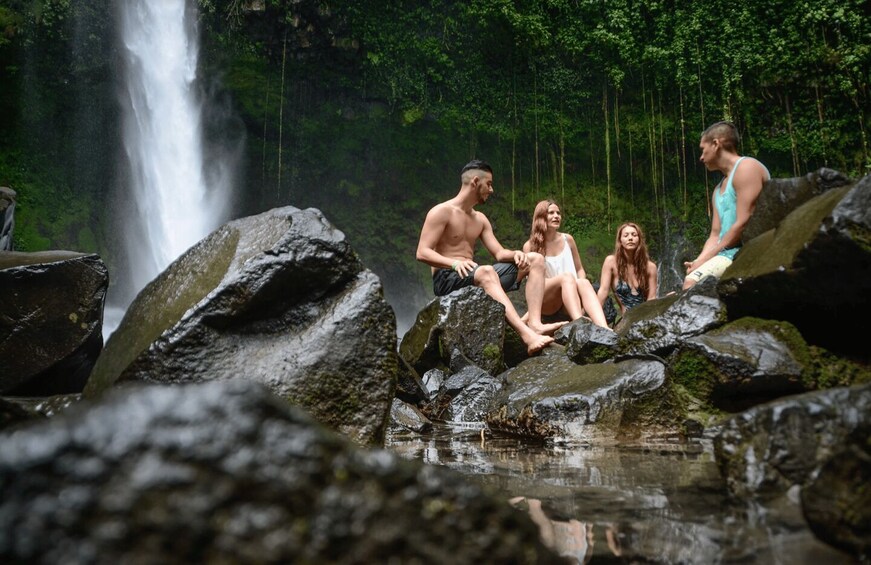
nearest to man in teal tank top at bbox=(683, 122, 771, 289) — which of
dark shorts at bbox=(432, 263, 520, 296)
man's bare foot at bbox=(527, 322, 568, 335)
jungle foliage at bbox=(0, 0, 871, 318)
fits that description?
man's bare foot at bbox=(527, 322, 568, 335)

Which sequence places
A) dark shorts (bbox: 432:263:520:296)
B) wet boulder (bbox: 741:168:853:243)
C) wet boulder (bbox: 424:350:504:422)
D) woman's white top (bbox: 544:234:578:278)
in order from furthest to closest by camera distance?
woman's white top (bbox: 544:234:578:278) → dark shorts (bbox: 432:263:520:296) → wet boulder (bbox: 424:350:504:422) → wet boulder (bbox: 741:168:853:243)

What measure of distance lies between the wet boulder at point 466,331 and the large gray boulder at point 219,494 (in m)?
4.64

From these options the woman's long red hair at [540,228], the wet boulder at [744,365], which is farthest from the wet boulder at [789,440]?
the woman's long red hair at [540,228]

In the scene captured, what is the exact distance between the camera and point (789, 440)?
1.69 m

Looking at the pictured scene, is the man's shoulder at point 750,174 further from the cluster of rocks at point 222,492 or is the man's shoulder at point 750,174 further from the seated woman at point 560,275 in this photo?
the cluster of rocks at point 222,492

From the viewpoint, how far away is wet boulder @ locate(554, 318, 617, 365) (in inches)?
173

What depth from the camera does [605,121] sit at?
50.2 ft

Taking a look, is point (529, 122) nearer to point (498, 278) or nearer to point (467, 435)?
point (498, 278)

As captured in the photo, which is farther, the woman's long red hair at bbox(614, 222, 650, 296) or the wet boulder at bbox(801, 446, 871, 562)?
the woman's long red hair at bbox(614, 222, 650, 296)

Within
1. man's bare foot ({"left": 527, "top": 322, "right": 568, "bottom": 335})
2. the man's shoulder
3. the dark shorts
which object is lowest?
man's bare foot ({"left": 527, "top": 322, "right": 568, "bottom": 335})

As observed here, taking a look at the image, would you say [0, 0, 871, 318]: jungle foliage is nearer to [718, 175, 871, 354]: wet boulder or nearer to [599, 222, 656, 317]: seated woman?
[599, 222, 656, 317]: seated woman

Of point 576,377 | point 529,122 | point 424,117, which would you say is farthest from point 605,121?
point 576,377

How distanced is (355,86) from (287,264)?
1363 cm

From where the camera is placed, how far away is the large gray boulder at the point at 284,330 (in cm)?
276
